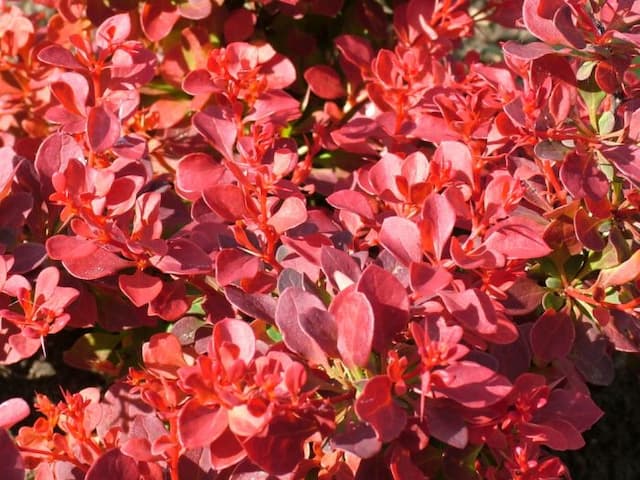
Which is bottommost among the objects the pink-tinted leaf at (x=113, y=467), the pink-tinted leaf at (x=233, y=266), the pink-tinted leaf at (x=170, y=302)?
the pink-tinted leaf at (x=113, y=467)

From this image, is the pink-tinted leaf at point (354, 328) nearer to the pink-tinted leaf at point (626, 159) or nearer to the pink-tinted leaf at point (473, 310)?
the pink-tinted leaf at point (473, 310)

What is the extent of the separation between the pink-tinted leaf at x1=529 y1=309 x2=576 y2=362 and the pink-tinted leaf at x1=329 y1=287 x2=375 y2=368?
32 cm

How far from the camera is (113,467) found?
1.03 meters

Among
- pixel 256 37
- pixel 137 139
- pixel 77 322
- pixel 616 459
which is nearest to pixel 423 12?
pixel 256 37

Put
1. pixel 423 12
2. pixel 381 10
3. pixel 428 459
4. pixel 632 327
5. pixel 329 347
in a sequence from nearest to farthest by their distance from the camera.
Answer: pixel 329 347
pixel 428 459
pixel 632 327
pixel 423 12
pixel 381 10

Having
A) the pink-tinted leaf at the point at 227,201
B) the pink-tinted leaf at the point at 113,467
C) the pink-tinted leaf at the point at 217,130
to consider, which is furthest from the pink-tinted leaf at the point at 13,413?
the pink-tinted leaf at the point at 217,130

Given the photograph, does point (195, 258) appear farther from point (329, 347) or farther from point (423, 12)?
point (423, 12)

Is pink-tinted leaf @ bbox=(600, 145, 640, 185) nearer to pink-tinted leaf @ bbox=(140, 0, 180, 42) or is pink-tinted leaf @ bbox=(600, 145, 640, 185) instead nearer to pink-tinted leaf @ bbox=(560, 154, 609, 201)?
pink-tinted leaf @ bbox=(560, 154, 609, 201)

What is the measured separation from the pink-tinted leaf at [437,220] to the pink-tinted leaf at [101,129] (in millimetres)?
463

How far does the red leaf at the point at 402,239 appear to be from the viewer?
103cm

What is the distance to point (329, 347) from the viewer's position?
0.97 m

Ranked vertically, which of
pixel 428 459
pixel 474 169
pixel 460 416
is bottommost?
pixel 428 459

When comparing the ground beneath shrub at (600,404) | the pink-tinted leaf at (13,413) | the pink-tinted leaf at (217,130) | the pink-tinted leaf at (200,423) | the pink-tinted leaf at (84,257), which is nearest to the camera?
the pink-tinted leaf at (200,423)

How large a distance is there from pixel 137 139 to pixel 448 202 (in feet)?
1.64
